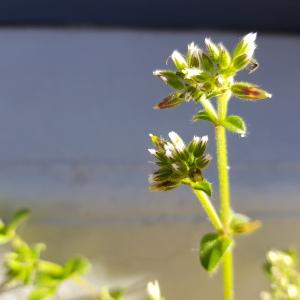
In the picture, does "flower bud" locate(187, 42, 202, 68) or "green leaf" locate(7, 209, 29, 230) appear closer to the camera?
"flower bud" locate(187, 42, 202, 68)

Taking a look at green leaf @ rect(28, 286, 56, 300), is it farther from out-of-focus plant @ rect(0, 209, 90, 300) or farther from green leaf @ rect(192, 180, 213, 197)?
green leaf @ rect(192, 180, 213, 197)

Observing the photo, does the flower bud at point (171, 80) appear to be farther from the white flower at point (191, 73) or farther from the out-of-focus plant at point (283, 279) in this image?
the out-of-focus plant at point (283, 279)

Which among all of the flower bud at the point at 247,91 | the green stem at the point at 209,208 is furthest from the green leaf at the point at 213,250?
the flower bud at the point at 247,91

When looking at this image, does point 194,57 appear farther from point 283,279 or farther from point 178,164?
point 283,279

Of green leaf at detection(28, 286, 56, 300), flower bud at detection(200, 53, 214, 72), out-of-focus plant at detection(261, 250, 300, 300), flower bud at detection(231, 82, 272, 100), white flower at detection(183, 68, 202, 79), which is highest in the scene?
flower bud at detection(200, 53, 214, 72)

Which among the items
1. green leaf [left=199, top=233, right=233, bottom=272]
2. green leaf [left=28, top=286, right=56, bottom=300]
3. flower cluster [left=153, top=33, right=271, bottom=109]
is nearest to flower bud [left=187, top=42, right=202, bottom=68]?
flower cluster [left=153, top=33, right=271, bottom=109]

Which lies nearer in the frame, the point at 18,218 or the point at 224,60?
the point at 224,60

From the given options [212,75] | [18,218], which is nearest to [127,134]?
[18,218]
